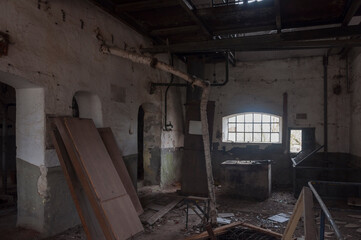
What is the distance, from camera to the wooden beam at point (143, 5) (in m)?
5.21

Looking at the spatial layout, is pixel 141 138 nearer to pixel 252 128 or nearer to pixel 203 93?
pixel 252 128

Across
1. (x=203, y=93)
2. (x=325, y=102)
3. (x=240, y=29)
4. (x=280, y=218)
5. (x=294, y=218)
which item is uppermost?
(x=240, y=29)

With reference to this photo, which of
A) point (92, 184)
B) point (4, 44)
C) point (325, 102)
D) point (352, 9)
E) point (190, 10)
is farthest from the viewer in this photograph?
point (325, 102)

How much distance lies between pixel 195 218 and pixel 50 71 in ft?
12.6

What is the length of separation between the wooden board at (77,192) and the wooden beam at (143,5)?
2789mm

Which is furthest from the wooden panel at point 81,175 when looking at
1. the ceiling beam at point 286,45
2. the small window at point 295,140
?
the small window at point 295,140

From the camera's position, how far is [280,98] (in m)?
9.21

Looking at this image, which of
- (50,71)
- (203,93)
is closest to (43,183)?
(50,71)

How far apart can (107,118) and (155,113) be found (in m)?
2.49

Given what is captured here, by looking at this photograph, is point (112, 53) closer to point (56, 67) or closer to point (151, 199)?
point (56, 67)

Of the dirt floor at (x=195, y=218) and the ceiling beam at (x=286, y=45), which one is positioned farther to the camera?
the ceiling beam at (x=286, y=45)

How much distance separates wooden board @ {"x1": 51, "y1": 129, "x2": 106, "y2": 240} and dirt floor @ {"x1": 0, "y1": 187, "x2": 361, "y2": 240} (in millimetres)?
443

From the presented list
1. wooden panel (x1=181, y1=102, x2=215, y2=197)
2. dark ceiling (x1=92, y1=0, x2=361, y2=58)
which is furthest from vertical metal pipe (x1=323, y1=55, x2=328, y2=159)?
wooden panel (x1=181, y1=102, x2=215, y2=197)

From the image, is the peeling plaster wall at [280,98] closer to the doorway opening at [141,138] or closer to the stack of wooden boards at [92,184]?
the doorway opening at [141,138]
